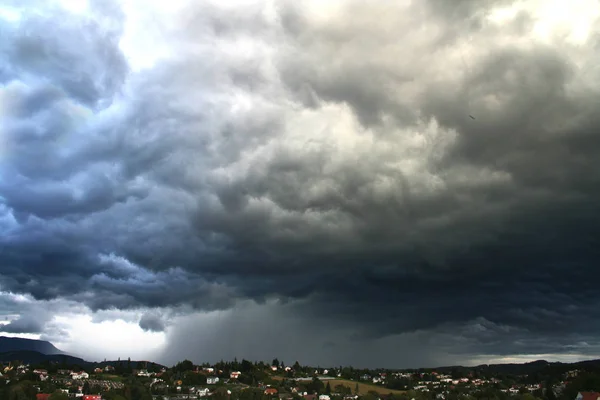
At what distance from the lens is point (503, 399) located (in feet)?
537

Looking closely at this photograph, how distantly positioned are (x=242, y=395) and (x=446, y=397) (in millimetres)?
67680

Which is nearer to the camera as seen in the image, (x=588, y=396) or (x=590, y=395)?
(x=588, y=396)

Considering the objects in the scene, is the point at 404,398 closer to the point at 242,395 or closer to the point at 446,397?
the point at 446,397

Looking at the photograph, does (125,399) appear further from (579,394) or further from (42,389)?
(579,394)

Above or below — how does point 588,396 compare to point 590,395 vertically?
below

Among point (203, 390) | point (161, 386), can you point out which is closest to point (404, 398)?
point (203, 390)

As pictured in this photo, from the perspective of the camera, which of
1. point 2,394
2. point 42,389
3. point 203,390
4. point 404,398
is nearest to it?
point 2,394

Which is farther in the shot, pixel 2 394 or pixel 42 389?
pixel 42 389

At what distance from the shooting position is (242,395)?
14850 cm

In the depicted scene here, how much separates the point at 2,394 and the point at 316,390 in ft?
354

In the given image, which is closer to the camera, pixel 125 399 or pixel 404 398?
pixel 125 399

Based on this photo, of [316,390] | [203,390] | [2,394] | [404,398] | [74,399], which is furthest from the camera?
[316,390]

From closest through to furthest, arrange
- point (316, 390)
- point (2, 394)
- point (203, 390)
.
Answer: point (2, 394) → point (203, 390) → point (316, 390)

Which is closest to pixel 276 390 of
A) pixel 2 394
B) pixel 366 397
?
pixel 366 397
